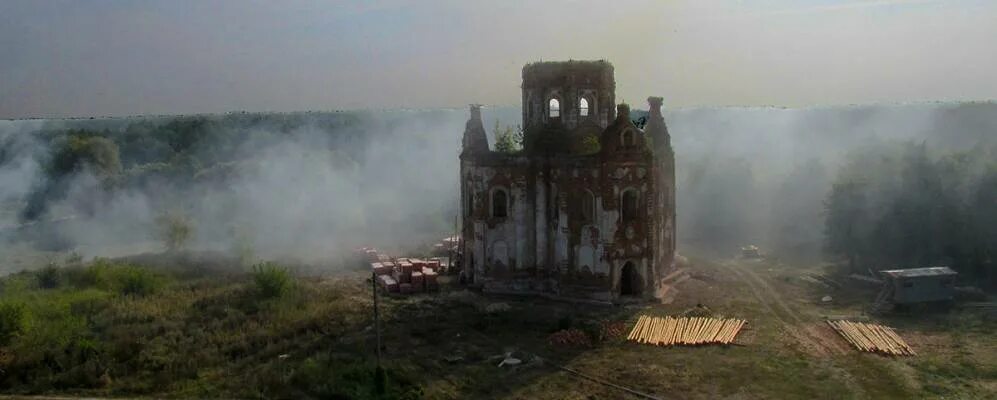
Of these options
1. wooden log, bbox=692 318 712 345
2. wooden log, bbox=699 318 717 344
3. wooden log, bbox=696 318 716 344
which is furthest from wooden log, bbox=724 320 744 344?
wooden log, bbox=692 318 712 345

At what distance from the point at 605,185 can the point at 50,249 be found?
1665 inches

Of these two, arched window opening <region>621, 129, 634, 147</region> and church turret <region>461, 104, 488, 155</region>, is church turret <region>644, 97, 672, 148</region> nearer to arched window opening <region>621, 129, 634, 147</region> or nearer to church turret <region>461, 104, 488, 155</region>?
arched window opening <region>621, 129, 634, 147</region>

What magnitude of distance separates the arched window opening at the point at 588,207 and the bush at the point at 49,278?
25008 millimetres

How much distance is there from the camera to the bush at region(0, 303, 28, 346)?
85.2 feet

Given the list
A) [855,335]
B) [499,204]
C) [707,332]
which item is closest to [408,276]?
[499,204]

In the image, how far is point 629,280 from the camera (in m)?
33.0

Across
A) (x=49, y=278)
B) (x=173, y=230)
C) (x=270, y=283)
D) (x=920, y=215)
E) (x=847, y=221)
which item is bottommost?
(x=49, y=278)

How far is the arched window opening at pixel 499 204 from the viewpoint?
34312 mm

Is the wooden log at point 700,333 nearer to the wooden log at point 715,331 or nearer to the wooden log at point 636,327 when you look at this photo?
the wooden log at point 715,331

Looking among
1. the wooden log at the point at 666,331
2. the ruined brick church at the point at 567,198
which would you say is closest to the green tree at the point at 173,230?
the ruined brick church at the point at 567,198

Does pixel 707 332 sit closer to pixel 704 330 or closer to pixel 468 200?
pixel 704 330

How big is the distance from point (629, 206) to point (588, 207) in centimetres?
171

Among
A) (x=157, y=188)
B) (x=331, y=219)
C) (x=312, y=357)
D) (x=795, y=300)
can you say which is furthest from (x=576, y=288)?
(x=157, y=188)

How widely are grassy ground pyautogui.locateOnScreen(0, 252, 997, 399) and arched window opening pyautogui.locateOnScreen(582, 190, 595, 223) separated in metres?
3.72
